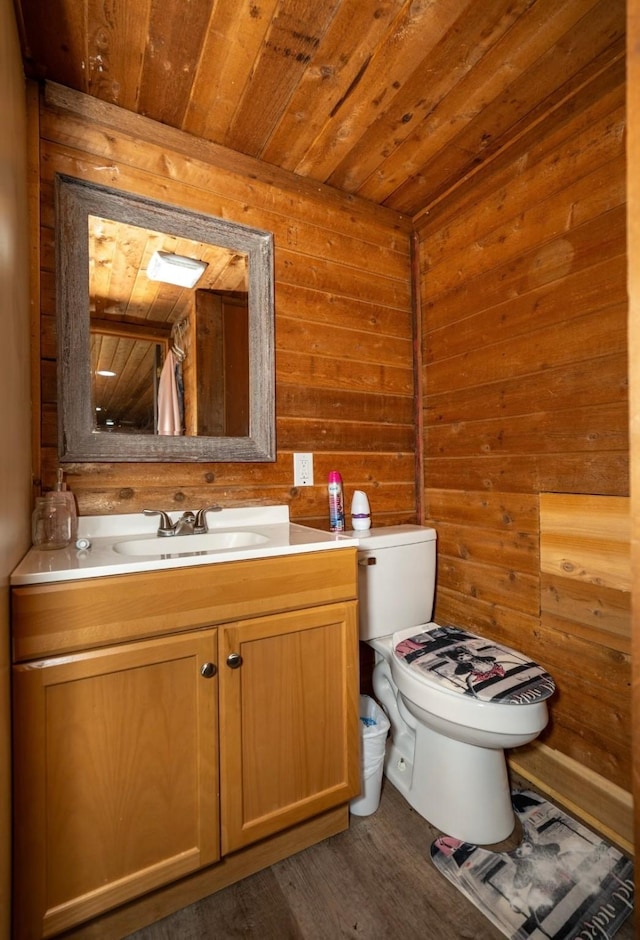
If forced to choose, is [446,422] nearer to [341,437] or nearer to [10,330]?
[341,437]

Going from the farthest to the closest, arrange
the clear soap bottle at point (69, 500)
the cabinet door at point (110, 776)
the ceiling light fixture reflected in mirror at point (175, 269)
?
1. the ceiling light fixture reflected in mirror at point (175, 269)
2. the clear soap bottle at point (69, 500)
3. the cabinet door at point (110, 776)

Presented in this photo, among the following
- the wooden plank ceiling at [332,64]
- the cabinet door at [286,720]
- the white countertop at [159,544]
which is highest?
the wooden plank ceiling at [332,64]

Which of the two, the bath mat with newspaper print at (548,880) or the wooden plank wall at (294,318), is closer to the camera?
the bath mat with newspaper print at (548,880)

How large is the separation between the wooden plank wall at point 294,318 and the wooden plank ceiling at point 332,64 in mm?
111

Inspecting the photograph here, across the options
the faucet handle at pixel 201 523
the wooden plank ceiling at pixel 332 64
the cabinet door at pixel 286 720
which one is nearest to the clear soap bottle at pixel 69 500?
the faucet handle at pixel 201 523

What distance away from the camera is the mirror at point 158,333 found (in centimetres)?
131

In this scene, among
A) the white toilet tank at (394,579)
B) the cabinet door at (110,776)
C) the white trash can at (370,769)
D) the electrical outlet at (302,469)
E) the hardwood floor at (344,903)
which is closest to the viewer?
the cabinet door at (110,776)

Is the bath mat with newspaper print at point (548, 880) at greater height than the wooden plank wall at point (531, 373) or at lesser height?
lesser

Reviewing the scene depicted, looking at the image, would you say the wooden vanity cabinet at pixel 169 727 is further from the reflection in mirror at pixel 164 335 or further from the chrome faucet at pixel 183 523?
the reflection in mirror at pixel 164 335

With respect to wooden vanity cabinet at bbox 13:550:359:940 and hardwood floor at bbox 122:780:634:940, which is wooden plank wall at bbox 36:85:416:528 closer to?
wooden vanity cabinet at bbox 13:550:359:940

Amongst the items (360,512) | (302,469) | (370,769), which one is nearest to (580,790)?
(370,769)

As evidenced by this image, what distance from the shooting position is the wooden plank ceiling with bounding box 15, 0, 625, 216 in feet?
3.67

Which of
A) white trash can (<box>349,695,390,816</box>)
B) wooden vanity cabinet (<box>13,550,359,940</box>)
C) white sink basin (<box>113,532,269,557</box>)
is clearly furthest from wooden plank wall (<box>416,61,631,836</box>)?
white sink basin (<box>113,532,269,557</box>)

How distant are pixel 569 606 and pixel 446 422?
838mm
